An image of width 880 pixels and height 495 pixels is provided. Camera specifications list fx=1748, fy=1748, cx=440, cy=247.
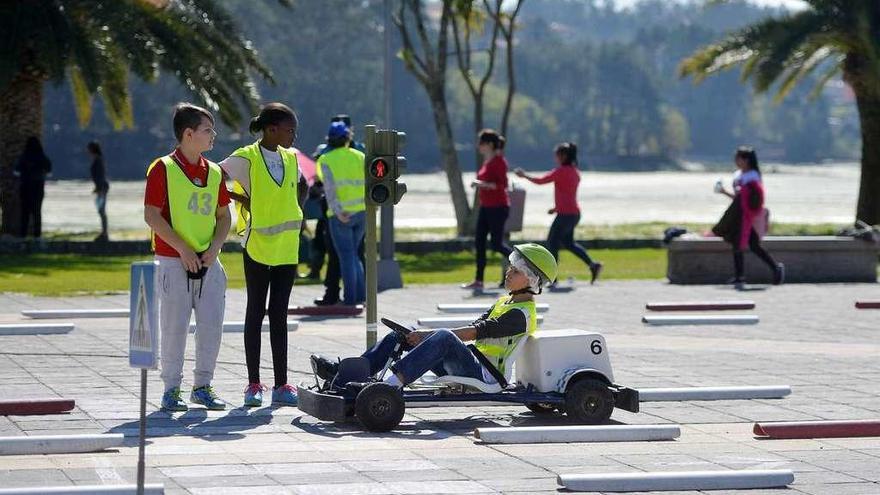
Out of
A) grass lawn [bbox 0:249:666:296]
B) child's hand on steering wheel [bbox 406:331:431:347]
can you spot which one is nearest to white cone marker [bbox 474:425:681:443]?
child's hand on steering wheel [bbox 406:331:431:347]

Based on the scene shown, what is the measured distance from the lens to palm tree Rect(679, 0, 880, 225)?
95.9 ft

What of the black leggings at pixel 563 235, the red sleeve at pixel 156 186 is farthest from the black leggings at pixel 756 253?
the red sleeve at pixel 156 186

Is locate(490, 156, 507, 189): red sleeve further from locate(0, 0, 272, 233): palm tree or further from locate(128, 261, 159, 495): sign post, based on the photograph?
locate(128, 261, 159, 495): sign post

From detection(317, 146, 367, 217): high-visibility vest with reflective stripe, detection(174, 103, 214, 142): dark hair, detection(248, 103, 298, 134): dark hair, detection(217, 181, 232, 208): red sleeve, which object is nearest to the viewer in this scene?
detection(174, 103, 214, 142): dark hair

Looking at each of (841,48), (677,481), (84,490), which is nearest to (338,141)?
(677,481)

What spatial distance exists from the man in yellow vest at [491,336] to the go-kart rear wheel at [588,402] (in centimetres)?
39

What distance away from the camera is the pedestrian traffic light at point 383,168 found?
35.3ft

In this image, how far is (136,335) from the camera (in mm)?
6562

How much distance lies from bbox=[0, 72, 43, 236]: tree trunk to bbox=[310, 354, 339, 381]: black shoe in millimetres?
18961

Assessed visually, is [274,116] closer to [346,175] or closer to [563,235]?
[346,175]

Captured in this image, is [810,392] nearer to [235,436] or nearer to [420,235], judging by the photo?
[235,436]

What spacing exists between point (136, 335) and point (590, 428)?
2.90m

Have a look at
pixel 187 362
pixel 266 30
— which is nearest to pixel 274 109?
pixel 187 362

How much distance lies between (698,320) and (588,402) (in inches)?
252
